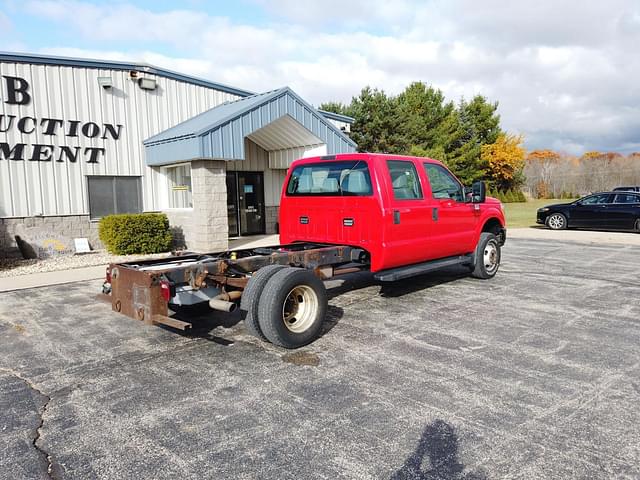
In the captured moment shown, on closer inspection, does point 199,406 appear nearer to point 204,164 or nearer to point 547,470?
point 547,470

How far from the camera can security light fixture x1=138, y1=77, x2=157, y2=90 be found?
46.4 feet

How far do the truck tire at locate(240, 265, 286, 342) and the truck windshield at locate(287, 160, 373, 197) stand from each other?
87.3 inches

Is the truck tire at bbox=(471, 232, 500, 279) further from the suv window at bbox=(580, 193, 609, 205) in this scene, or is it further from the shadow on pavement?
the suv window at bbox=(580, 193, 609, 205)

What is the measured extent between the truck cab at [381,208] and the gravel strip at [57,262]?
5002 mm

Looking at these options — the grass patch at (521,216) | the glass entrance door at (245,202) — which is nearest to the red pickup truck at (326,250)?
the glass entrance door at (245,202)

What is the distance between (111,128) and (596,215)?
16464 millimetres

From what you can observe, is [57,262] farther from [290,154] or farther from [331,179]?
[331,179]

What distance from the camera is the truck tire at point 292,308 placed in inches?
200

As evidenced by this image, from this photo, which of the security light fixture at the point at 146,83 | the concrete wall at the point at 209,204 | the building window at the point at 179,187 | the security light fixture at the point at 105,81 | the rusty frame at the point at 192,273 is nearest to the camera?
the rusty frame at the point at 192,273

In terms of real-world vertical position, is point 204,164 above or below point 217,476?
above

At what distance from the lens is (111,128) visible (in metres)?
13.8

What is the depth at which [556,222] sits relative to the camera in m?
19.3

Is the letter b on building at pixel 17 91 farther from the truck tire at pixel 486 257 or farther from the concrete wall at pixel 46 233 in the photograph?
the truck tire at pixel 486 257

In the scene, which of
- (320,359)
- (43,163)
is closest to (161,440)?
(320,359)
